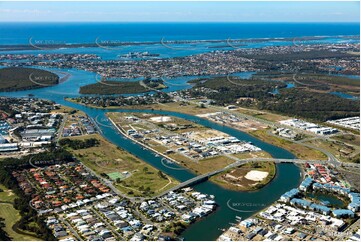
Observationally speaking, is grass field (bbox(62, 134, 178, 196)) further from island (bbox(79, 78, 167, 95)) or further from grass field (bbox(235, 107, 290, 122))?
island (bbox(79, 78, 167, 95))

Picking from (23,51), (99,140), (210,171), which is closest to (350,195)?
(210,171)

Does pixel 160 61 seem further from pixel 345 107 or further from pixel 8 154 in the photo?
pixel 8 154

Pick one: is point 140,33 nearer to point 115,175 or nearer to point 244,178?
point 115,175

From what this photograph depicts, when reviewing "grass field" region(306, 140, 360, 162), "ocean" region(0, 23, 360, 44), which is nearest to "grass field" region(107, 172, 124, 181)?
"grass field" region(306, 140, 360, 162)

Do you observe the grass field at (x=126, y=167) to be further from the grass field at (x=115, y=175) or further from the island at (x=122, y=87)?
the island at (x=122, y=87)

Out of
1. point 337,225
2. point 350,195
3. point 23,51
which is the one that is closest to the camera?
point 337,225

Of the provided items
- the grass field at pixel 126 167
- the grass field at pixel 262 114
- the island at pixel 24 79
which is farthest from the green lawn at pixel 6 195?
the island at pixel 24 79

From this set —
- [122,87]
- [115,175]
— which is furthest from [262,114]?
[122,87]

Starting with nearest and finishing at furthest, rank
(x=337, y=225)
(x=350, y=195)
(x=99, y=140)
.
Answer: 1. (x=337, y=225)
2. (x=350, y=195)
3. (x=99, y=140)
